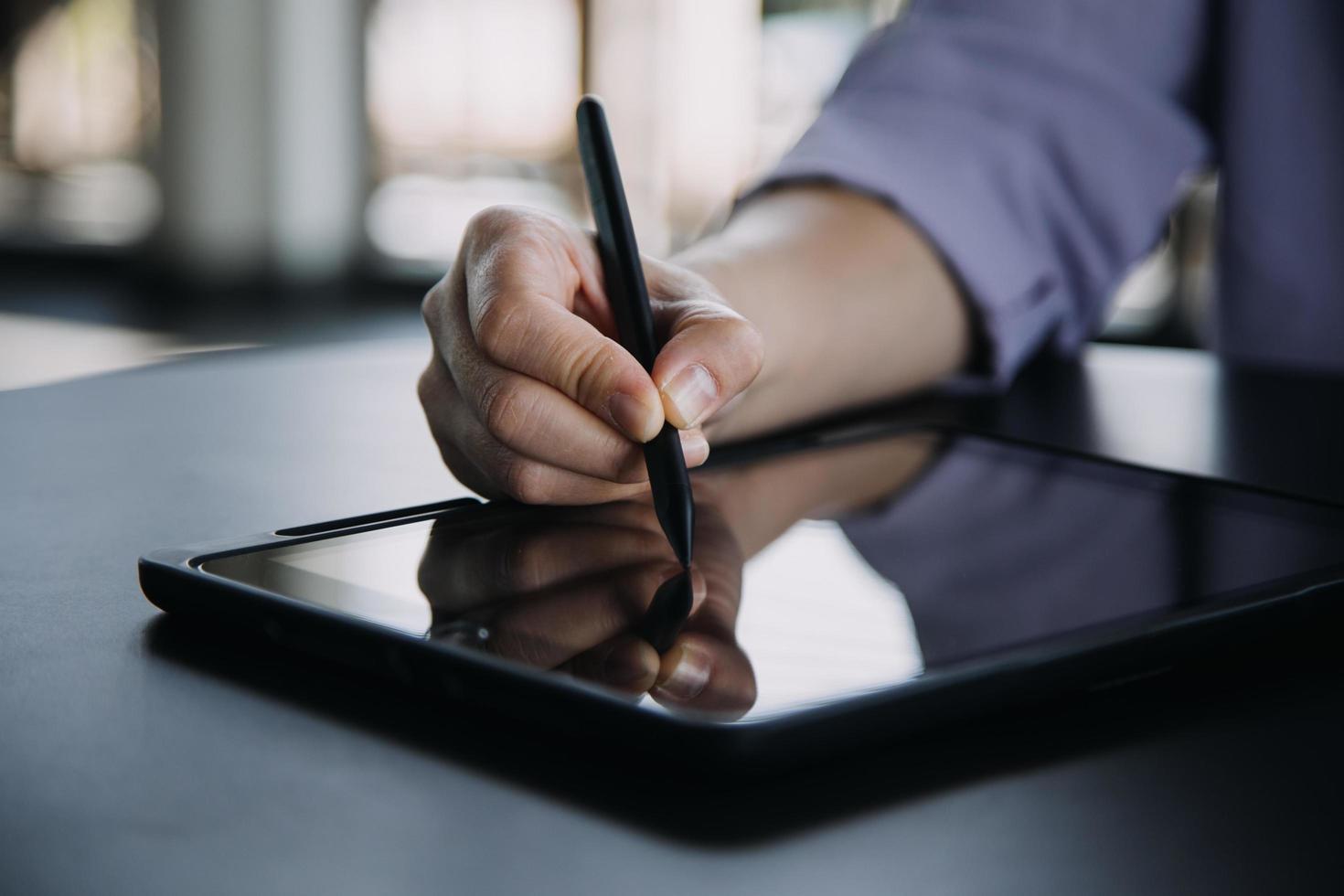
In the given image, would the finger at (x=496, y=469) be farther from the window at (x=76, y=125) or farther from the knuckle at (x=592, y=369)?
the window at (x=76, y=125)

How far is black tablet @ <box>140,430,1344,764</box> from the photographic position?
0.20m

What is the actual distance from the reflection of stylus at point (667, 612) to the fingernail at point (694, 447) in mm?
63

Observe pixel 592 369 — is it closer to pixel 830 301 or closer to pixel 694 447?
pixel 694 447

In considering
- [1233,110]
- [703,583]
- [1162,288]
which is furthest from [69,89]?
[703,583]

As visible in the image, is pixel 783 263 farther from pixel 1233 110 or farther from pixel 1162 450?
pixel 1233 110

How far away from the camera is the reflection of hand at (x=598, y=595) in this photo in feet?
0.70

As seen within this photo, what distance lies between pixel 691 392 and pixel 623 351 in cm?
2

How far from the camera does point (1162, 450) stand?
0.46m

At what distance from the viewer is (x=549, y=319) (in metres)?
0.34

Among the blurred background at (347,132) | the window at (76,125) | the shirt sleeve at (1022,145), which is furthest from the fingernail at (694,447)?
the window at (76,125)

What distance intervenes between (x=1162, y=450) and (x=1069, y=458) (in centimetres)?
8

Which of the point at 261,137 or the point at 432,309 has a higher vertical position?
the point at 432,309

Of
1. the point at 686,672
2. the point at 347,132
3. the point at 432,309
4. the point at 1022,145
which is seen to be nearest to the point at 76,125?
the point at 347,132

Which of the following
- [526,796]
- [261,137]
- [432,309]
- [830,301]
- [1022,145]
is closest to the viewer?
[526,796]
